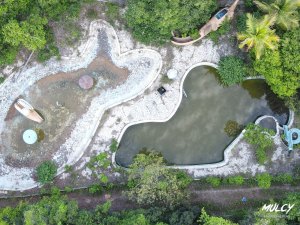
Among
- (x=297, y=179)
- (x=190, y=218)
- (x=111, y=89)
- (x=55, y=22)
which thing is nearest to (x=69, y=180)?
(x=111, y=89)

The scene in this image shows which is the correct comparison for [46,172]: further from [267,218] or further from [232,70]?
[267,218]

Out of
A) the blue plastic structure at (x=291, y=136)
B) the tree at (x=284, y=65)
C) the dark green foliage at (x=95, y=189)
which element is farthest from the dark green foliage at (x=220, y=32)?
the dark green foliage at (x=95, y=189)

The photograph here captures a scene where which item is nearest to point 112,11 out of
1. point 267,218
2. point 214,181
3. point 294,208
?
point 214,181

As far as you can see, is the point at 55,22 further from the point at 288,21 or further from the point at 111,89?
the point at 288,21

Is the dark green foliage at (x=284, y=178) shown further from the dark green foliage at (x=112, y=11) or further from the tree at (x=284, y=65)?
the dark green foliage at (x=112, y=11)

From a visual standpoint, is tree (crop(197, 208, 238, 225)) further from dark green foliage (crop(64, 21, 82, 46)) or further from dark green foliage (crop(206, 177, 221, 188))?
dark green foliage (crop(64, 21, 82, 46))

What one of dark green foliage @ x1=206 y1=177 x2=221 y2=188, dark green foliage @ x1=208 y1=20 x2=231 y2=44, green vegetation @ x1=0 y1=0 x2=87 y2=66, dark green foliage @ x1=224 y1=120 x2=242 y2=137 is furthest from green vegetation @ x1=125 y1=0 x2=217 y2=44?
dark green foliage @ x1=206 y1=177 x2=221 y2=188
